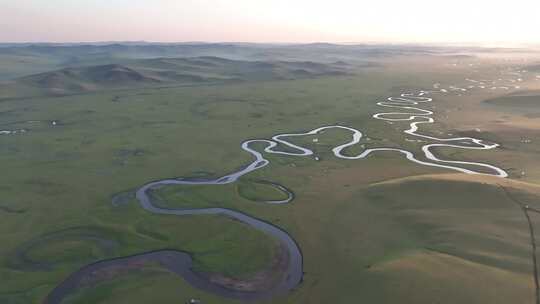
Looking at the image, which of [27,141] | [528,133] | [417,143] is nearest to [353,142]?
[417,143]

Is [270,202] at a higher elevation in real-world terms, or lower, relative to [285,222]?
higher

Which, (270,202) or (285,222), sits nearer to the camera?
(285,222)

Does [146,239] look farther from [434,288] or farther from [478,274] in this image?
[478,274]

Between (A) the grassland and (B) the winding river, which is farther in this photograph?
(B) the winding river
